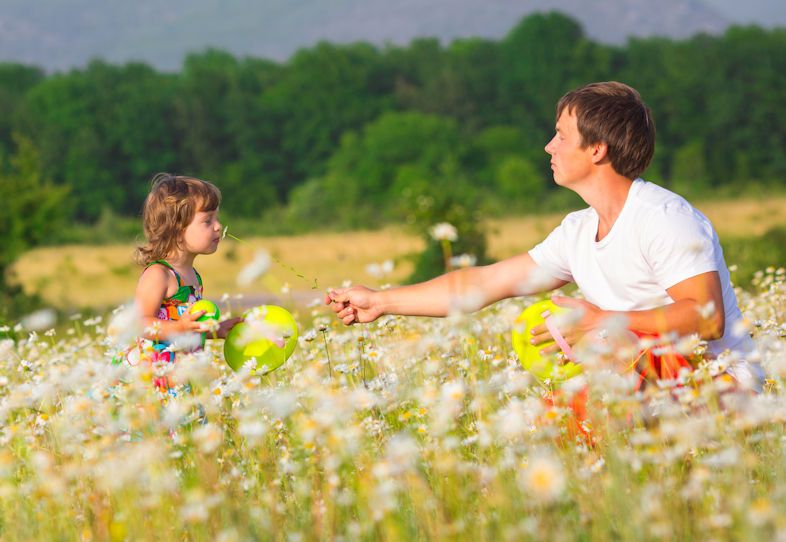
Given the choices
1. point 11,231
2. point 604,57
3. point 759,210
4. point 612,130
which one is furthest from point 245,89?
point 612,130

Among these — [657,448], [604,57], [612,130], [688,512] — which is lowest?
[688,512]

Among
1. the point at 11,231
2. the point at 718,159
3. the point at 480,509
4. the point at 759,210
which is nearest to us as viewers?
the point at 480,509

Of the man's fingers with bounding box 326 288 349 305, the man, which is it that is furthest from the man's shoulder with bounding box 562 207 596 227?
the man's fingers with bounding box 326 288 349 305

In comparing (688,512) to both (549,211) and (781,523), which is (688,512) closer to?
(781,523)

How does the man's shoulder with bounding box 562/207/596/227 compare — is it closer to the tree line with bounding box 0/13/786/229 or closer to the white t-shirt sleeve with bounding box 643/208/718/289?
the white t-shirt sleeve with bounding box 643/208/718/289

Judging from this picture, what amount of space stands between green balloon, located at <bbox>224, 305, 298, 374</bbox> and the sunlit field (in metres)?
15.3

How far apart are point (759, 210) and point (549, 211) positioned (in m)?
14.1

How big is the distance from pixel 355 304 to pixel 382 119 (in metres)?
61.2

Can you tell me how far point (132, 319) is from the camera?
374 centimetres

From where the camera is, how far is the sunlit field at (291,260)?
75.3 ft

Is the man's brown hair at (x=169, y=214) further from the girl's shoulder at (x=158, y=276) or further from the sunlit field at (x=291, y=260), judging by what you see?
the sunlit field at (x=291, y=260)

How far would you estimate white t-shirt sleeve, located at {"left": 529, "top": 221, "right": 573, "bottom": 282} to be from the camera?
4.51m

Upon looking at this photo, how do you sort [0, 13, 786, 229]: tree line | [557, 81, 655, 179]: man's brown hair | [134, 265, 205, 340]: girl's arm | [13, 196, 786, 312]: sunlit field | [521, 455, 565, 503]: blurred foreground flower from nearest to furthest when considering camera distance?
A: [521, 455, 565, 503]: blurred foreground flower < [557, 81, 655, 179]: man's brown hair < [134, 265, 205, 340]: girl's arm < [13, 196, 786, 312]: sunlit field < [0, 13, 786, 229]: tree line

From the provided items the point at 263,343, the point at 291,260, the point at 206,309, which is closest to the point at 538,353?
the point at 263,343
